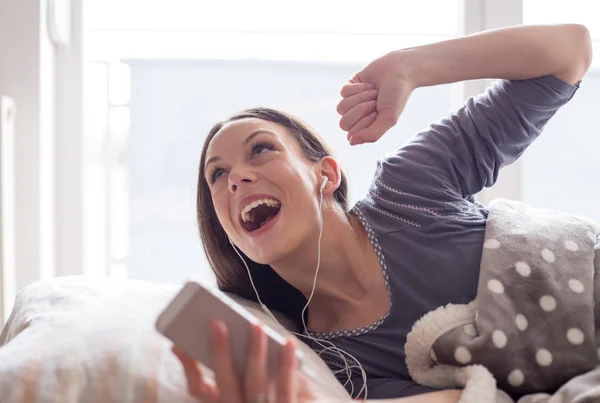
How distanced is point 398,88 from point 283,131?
0.80 feet

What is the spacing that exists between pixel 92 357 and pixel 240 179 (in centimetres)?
46

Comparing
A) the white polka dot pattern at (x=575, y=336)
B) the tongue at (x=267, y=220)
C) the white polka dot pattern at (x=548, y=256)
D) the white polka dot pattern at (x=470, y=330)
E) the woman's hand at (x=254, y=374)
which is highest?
the tongue at (x=267, y=220)

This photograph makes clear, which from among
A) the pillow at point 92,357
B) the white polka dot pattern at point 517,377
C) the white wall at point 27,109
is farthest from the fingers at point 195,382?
the white wall at point 27,109

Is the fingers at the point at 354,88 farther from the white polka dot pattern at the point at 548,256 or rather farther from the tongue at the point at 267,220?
the white polka dot pattern at the point at 548,256

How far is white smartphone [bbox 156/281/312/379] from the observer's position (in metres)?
0.70

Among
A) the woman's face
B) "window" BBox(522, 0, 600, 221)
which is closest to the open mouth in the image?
the woman's face

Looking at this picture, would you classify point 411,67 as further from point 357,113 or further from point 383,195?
point 383,195

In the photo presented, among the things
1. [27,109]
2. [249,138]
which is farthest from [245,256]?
[27,109]

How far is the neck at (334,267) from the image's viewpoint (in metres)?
1.20

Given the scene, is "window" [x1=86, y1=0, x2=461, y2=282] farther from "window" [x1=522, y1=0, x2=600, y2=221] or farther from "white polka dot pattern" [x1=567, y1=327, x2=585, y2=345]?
"white polka dot pattern" [x1=567, y1=327, x2=585, y2=345]

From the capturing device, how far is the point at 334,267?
4.01ft

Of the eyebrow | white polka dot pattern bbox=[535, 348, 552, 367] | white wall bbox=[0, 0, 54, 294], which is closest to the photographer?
white polka dot pattern bbox=[535, 348, 552, 367]

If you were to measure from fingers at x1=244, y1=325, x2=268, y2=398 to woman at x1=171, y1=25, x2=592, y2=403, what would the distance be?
37cm

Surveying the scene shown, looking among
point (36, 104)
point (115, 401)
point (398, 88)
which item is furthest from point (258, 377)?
point (36, 104)
